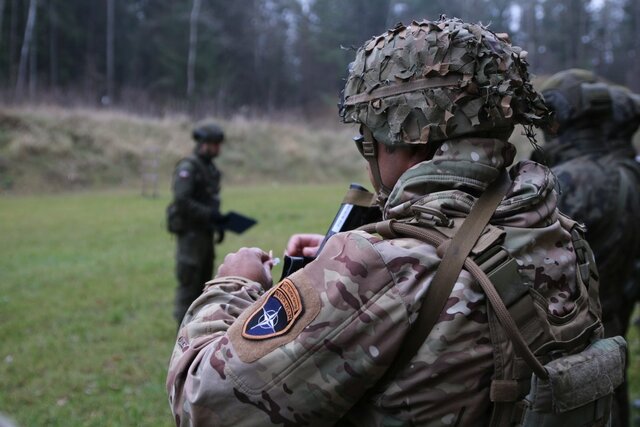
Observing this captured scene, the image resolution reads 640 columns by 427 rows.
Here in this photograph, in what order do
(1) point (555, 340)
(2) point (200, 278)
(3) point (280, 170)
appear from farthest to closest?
(3) point (280, 170) < (2) point (200, 278) < (1) point (555, 340)

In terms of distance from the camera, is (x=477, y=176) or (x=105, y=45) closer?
(x=477, y=176)

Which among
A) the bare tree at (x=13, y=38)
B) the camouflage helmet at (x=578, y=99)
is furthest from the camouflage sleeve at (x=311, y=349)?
the bare tree at (x=13, y=38)

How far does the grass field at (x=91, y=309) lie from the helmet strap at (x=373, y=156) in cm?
336

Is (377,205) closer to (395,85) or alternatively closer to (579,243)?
(395,85)

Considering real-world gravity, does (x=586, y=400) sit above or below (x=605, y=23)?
below

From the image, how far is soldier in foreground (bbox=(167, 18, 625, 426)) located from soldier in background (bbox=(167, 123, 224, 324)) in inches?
191

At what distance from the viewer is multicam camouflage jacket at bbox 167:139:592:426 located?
1.28 meters

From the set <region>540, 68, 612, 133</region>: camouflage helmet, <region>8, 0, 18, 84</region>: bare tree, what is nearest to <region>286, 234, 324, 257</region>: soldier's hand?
<region>540, 68, 612, 133</region>: camouflage helmet

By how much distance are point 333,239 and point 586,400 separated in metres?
0.71

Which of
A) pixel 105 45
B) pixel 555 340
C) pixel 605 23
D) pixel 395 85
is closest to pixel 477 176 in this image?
pixel 395 85

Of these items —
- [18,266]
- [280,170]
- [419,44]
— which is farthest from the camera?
[280,170]

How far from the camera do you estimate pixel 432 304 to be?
130 cm

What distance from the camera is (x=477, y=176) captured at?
1.45 metres

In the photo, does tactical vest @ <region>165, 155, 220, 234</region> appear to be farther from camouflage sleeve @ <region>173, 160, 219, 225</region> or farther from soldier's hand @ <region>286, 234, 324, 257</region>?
soldier's hand @ <region>286, 234, 324, 257</region>
